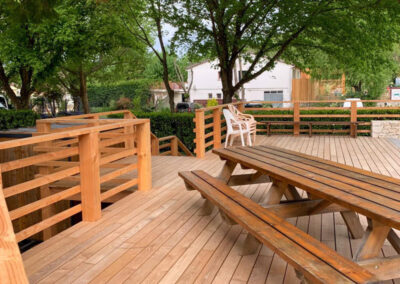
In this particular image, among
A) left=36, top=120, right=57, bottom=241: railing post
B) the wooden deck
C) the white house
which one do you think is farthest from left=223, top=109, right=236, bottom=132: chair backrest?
the white house

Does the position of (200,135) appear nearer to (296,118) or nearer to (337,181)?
(296,118)

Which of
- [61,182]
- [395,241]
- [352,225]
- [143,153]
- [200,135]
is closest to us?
[395,241]

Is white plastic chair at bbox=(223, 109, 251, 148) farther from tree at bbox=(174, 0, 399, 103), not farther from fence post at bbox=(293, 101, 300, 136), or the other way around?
tree at bbox=(174, 0, 399, 103)

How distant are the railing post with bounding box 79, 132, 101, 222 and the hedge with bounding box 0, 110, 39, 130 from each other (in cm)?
1117

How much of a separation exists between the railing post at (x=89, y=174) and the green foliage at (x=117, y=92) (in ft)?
93.1

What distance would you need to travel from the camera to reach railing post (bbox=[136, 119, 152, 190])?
5.03 meters

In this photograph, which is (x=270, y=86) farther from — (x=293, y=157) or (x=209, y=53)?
(x=293, y=157)

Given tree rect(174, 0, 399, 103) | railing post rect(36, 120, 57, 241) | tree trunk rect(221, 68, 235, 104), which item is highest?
tree rect(174, 0, 399, 103)

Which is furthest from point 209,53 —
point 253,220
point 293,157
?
point 253,220

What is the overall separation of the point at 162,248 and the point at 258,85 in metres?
33.4

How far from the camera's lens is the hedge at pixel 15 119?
1385cm

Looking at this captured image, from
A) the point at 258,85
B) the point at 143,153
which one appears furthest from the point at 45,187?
the point at 258,85

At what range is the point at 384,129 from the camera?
10508 millimetres

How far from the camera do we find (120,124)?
15.2 ft
